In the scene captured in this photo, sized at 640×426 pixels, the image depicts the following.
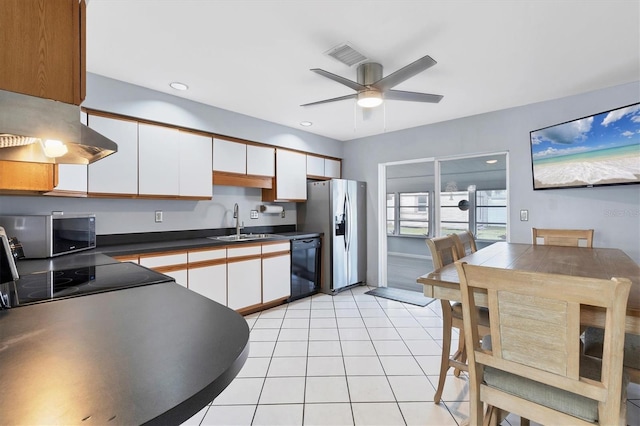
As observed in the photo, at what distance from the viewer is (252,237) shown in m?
3.84

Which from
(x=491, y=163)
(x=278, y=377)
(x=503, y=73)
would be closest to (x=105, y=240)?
(x=278, y=377)

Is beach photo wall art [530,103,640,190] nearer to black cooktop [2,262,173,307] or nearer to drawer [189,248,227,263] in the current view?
drawer [189,248,227,263]

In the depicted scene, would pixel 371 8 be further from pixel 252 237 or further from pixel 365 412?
pixel 252 237

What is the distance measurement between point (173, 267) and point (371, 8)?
8.57ft

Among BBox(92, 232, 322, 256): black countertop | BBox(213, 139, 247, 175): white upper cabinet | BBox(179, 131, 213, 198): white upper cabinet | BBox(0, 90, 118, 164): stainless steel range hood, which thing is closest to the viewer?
BBox(0, 90, 118, 164): stainless steel range hood

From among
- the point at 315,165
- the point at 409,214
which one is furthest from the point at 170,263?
the point at 409,214

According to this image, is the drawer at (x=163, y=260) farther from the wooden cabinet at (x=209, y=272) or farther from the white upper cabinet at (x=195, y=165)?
the white upper cabinet at (x=195, y=165)

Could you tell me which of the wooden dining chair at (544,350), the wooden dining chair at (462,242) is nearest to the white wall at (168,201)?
the wooden dining chair at (462,242)

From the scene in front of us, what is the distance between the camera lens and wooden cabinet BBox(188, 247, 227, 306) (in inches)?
117

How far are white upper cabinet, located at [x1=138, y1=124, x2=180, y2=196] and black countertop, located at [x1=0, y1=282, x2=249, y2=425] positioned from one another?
2110mm

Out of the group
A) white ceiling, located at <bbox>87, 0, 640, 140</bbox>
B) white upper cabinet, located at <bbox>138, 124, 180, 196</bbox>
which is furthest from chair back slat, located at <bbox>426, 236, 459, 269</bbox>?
white upper cabinet, located at <bbox>138, 124, 180, 196</bbox>

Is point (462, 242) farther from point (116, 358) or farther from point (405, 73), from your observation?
point (116, 358)

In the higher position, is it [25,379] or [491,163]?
[491,163]

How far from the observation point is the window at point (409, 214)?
7.66 m
